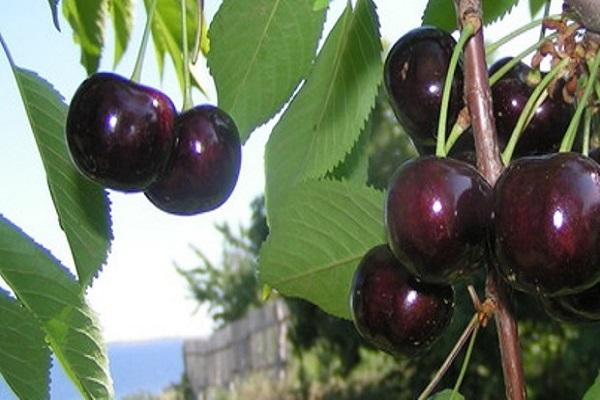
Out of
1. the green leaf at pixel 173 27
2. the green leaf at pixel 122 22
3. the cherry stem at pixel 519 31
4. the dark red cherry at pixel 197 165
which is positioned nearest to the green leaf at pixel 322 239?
the dark red cherry at pixel 197 165

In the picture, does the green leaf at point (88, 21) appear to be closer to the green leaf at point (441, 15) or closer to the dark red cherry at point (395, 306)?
the green leaf at point (441, 15)

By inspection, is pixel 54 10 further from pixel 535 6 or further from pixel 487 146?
pixel 535 6

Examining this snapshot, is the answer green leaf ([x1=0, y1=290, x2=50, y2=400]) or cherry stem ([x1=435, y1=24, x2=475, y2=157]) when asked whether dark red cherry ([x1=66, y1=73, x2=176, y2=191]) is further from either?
cherry stem ([x1=435, y1=24, x2=475, y2=157])

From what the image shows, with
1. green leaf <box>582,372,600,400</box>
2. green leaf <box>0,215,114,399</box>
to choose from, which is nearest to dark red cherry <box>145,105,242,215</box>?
green leaf <box>0,215,114,399</box>

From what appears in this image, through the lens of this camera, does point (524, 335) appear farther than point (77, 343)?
Yes

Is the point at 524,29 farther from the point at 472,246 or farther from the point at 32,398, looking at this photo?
the point at 32,398

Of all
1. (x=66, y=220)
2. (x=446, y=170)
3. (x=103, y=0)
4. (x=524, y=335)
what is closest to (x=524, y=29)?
(x=446, y=170)
